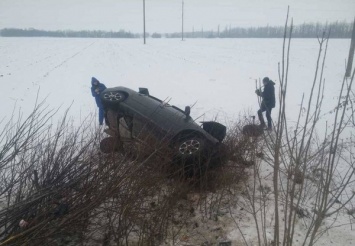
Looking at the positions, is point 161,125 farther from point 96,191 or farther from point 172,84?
point 172,84

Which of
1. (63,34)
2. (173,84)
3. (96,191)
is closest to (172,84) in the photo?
(173,84)

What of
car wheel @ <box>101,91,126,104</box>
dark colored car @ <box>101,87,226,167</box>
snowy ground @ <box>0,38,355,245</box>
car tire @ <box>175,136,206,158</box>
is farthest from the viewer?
snowy ground @ <box>0,38,355,245</box>

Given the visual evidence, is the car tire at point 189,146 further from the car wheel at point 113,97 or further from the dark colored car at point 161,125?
the car wheel at point 113,97

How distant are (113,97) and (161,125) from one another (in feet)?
5.85

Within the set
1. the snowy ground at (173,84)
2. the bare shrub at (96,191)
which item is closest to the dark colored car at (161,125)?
Result: the bare shrub at (96,191)

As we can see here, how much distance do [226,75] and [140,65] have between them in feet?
27.3

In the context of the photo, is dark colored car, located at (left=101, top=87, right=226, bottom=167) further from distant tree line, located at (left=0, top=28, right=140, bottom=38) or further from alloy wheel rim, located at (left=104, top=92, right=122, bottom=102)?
distant tree line, located at (left=0, top=28, right=140, bottom=38)

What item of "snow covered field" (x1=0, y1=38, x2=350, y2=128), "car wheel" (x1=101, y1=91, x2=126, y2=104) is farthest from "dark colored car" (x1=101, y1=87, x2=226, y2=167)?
"snow covered field" (x1=0, y1=38, x2=350, y2=128)

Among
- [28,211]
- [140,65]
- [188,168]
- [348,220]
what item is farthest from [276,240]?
[140,65]

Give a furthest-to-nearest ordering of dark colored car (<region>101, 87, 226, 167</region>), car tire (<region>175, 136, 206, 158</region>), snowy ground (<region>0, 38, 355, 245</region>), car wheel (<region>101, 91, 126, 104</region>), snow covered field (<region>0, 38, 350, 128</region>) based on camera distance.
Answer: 1. snow covered field (<region>0, 38, 350, 128</region>)
2. snowy ground (<region>0, 38, 355, 245</region>)
3. car wheel (<region>101, 91, 126, 104</region>)
4. dark colored car (<region>101, 87, 226, 167</region>)
5. car tire (<region>175, 136, 206, 158</region>)

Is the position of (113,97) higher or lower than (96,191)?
higher

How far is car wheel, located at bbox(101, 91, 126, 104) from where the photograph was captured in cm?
667

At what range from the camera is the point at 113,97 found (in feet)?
22.1

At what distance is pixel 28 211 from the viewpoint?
2.71 m
